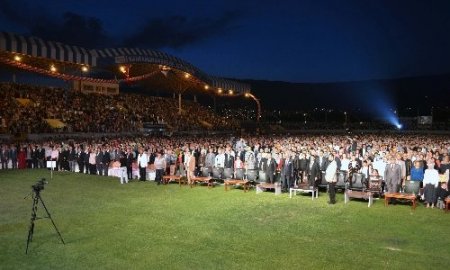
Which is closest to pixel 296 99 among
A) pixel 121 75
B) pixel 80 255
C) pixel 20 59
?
pixel 121 75

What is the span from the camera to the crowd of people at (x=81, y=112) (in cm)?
3322

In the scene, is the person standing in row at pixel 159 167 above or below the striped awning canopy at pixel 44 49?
below

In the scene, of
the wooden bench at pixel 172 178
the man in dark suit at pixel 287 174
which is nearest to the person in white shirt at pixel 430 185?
the man in dark suit at pixel 287 174

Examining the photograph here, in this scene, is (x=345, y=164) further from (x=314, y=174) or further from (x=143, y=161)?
(x=143, y=161)

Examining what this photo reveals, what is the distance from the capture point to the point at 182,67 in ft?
128

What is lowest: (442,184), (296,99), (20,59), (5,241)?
(5,241)

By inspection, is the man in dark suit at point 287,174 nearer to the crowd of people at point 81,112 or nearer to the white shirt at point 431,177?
the white shirt at point 431,177

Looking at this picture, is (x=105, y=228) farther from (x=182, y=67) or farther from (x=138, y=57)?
(x=182, y=67)

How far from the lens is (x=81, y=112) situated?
40000 millimetres

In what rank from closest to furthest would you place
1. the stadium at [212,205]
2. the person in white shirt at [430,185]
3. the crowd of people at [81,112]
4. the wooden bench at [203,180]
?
the stadium at [212,205], the person in white shirt at [430,185], the wooden bench at [203,180], the crowd of people at [81,112]

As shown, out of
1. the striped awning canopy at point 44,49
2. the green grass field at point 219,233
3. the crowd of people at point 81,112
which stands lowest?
the green grass field at point 219,233

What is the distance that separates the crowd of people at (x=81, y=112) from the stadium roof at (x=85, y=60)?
3025mm

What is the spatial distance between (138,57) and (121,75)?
8839 millimetres

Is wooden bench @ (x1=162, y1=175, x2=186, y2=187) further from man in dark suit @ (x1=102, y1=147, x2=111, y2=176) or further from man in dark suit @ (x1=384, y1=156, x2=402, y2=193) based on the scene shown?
man in dark suit @ (x1=384, y1=156, x2=402, y2=193)
